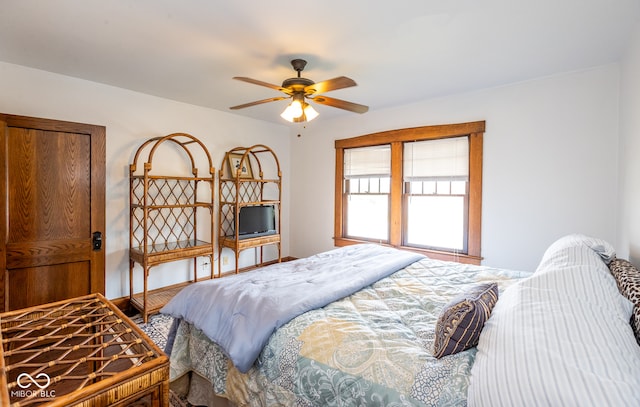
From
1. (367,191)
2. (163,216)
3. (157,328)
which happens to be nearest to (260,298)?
(157,328)

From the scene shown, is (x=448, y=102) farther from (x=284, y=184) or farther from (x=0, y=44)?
(x=0, y=44)

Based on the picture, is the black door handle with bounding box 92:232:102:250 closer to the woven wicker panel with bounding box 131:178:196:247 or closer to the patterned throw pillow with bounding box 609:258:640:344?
the woven wicker panel with bounding box 131:178:196:247

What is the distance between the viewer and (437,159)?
365 cm

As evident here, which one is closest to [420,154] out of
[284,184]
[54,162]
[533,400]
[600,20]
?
[600,20]

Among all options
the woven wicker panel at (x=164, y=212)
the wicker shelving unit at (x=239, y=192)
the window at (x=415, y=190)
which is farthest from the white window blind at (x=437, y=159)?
the woven wicker panel at (x=164, y=212)

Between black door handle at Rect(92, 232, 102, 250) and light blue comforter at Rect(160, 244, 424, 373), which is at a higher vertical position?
black door handle at Rect(92, 232, 102, 250)

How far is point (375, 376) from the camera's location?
A: 1.13 metres

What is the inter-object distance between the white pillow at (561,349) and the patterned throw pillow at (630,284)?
0.03 meters

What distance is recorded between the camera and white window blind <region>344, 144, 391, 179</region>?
410 cm

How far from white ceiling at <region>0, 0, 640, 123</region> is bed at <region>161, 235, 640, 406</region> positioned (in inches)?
56.8

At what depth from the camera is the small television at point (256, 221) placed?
4073 mm

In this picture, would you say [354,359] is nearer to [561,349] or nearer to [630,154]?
[561,349]

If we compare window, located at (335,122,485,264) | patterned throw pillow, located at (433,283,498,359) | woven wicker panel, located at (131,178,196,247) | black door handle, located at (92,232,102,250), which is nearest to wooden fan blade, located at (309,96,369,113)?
window, located at (335,122,485,264)

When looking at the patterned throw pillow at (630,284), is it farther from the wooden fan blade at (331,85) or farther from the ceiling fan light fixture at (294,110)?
Answer: the ceiling fan light fixture at (294,110)
